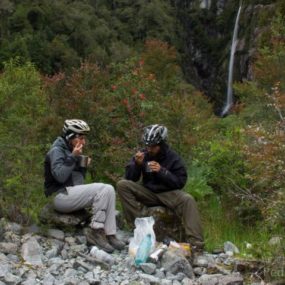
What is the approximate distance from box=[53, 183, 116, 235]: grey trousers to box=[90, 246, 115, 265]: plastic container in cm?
33

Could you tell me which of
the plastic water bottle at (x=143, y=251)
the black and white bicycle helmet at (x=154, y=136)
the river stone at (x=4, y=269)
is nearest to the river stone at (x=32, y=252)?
the river stone at (x=4, y=269)

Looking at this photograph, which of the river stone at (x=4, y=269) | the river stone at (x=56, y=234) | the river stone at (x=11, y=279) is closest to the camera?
the river stone at (x=11, y=279)

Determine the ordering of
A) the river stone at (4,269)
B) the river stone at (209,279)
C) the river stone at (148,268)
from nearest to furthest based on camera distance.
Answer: the river stone at (4,269)
the river stone at (209,279)
the river stone at (148,268)

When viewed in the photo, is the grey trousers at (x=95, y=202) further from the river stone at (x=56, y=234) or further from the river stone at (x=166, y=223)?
the river stone at (x=166, y=223)

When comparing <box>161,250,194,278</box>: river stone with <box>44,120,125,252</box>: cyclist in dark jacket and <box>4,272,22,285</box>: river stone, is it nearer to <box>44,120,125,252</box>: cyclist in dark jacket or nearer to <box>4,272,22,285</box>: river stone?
<box>44,120,125,252</box>: cyclist in dark jacket

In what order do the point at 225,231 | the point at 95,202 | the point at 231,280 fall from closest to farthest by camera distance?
the point at 231,280 < the point at 95,202 < the point at 225,231

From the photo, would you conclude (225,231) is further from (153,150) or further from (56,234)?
(56,234)

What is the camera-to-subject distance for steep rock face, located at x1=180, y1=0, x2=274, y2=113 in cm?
4409

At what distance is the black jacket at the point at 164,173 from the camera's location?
6.20m

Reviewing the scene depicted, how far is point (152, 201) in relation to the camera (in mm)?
6504

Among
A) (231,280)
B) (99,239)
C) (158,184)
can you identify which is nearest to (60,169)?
(99,239)

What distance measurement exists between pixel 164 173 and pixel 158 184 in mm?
292

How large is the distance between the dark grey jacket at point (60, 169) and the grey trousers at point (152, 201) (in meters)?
0.54

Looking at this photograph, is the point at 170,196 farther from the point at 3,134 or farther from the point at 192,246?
the point at 3,134
